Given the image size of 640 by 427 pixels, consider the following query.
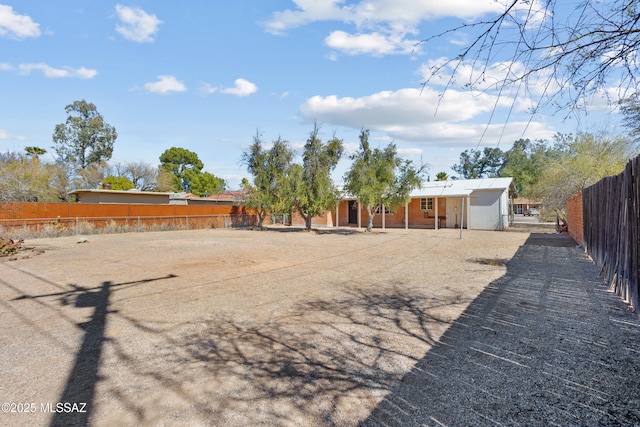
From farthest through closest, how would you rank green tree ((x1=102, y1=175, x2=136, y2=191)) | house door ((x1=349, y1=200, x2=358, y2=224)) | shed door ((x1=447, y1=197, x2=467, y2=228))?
green tree ((x1=102, y1=175, x2=136, y2=191))
house door ((x1=349, y1=200, x2=358, y2=224))
shed door ((x1=447, y1=197, x2=467, y2=228))

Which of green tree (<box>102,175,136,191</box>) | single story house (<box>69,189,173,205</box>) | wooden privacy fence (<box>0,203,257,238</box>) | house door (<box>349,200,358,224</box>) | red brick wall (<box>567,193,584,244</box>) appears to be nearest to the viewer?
red brick wall (<box>567,193,584,244</box>)

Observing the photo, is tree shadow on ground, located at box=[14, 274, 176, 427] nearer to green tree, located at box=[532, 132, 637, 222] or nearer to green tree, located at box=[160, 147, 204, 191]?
green tree, located at box=[532, 132, 637, 222]

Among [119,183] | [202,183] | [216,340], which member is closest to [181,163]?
[202,183]

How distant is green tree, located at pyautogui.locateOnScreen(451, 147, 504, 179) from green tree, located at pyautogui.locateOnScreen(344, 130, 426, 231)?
46.8 meters

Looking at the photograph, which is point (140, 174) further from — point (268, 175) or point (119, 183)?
point (268, 175)

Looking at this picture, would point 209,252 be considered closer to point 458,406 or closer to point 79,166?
point 458,406

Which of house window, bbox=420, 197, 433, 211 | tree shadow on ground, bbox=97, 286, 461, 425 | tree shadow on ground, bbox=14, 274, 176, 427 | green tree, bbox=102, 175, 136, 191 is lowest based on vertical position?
tree shadow on ground, bbox=14, 274, 176, 427

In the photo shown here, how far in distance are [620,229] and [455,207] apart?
20.8 metres

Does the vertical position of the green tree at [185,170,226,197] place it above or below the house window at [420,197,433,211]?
above

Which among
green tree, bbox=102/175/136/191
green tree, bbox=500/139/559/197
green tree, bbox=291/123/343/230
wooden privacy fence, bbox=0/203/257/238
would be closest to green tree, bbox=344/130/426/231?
green tree, bbox=291/123/343/230

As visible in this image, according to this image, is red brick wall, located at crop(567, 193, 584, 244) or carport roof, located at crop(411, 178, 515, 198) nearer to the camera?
red brick wall, located at crop(567, 193, 584, 244)

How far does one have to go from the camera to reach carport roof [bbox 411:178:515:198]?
23.6 meters

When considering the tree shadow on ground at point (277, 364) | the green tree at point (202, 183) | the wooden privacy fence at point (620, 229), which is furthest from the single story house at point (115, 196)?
the green tree at point (202, 183)

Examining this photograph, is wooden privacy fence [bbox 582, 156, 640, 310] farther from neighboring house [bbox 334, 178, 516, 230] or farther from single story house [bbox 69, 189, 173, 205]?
single story house [bbox 69, 189, 173, 205]
